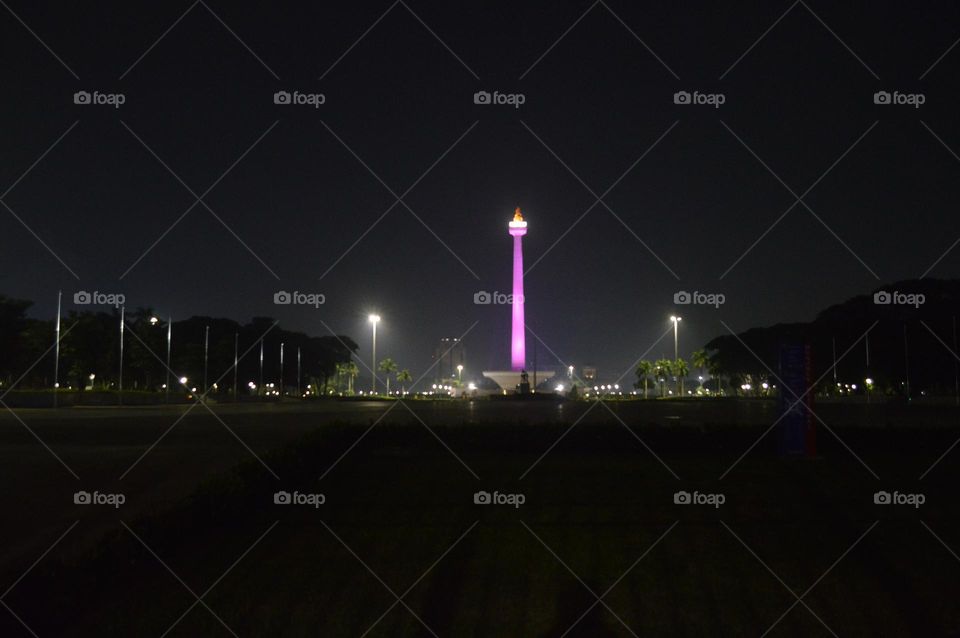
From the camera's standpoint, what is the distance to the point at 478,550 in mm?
10008

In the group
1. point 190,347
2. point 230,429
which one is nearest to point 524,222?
point 190,347

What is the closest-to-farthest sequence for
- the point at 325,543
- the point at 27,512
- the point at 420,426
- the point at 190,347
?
the point at 325,543, the point at 27,512, the point at 420,426, the point at 190,347

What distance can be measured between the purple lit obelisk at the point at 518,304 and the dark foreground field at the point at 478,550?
71.0 meters

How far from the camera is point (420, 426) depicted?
20953 millimetres

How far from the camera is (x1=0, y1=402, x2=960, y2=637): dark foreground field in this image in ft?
26.4

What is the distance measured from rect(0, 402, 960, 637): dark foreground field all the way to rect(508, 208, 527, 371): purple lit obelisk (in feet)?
233

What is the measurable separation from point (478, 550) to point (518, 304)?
77196mm

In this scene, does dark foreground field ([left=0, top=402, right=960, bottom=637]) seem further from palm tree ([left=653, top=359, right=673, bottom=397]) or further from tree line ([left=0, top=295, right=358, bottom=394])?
palm tree ([left=653, top=359, right=673, bottom=397])

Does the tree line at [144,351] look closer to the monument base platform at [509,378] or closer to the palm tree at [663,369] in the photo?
the monument base platform at [509,378]

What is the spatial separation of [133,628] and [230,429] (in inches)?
835

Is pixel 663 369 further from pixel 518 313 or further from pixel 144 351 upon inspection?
pixel 144 351

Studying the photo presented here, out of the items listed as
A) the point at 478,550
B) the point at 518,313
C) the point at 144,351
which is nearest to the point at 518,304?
the point at 518,313

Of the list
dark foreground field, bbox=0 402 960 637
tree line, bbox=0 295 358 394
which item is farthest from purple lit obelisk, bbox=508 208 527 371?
dark foreground field, bbox=0 402 960 637

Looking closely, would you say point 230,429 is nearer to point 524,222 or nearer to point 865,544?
point 865,544
